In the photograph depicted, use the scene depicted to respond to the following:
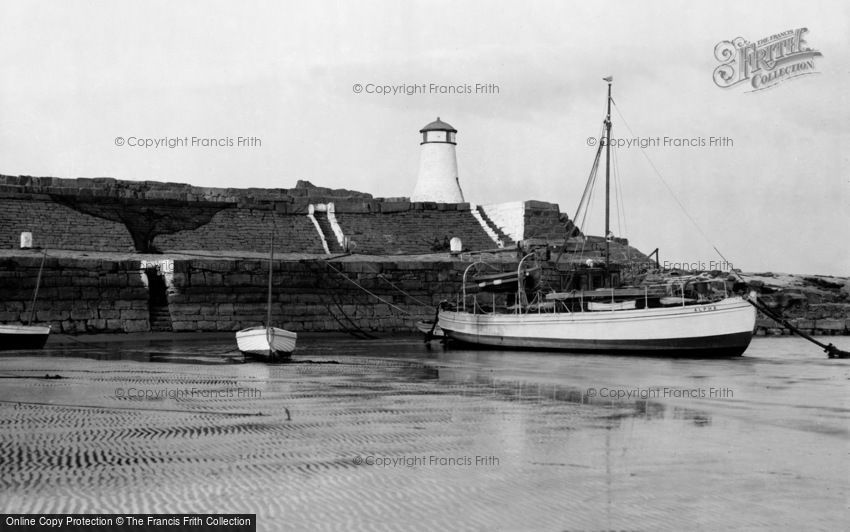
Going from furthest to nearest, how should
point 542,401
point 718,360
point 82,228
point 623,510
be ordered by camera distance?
1. point 82,228
2. point 718,360
3. point 542,401
4. point 623,510

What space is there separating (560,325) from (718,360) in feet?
14.0

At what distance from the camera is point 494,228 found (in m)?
38.3

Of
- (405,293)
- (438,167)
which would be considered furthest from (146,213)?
(438,167)

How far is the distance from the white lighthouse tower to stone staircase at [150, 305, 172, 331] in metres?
18.5

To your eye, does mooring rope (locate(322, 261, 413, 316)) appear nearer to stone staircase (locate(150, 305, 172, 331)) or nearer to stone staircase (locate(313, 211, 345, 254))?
stone staircase (locate(313, 211, 345, 254))

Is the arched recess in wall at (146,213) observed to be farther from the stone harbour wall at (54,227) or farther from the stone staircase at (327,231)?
the stone staircase at (327,231)

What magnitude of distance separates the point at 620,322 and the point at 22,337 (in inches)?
538

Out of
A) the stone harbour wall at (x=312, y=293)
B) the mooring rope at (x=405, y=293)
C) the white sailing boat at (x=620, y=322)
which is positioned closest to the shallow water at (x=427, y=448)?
the white sailing boat at (x=620, y=322)

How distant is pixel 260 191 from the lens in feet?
132

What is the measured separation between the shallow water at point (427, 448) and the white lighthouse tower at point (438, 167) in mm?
28360

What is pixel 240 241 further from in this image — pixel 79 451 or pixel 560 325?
pixel 79 451

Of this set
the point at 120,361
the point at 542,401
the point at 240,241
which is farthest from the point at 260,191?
the point at 542,401

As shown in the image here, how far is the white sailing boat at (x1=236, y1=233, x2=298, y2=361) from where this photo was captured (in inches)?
755

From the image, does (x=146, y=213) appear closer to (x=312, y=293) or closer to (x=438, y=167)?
(x=312, y=293)
